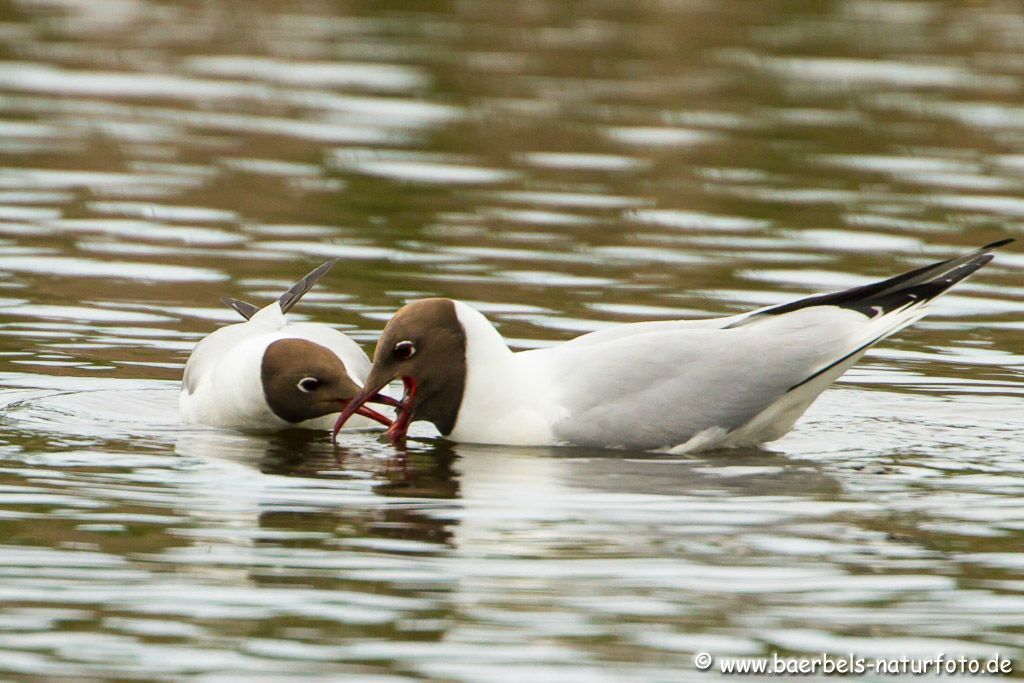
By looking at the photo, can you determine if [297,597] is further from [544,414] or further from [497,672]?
[544,414]

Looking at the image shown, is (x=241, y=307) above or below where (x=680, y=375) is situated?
above

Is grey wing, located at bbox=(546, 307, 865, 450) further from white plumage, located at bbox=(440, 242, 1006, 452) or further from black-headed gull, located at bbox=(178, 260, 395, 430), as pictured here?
black-headed gull, located at bbox=(178, 260, 395, 430)

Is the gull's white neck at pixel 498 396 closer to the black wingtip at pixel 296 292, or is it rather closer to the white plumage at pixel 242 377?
the white plumage at pixel 242 377

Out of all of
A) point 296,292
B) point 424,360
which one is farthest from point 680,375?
point 296,292

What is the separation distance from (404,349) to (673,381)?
4.42 ft

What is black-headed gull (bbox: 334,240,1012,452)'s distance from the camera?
34.3 feet

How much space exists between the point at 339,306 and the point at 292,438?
3109 mm

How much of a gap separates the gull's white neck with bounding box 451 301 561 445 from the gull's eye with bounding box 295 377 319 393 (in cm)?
78

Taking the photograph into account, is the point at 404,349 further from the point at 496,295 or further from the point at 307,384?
the point at 496,295

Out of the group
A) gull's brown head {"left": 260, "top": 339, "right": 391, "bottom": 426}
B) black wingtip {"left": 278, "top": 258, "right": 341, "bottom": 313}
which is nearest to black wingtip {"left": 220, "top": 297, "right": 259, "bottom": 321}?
black wingtip {"left": 278, "top": 258, "right": 341, "bottom": 313}

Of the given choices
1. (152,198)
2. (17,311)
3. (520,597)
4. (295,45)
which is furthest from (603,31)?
(520,597)

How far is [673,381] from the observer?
1047 centimetres

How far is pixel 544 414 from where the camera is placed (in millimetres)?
10500

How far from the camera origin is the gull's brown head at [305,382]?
1092 centimetres
